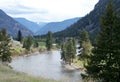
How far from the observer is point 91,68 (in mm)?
39562

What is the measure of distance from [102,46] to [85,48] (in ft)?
283

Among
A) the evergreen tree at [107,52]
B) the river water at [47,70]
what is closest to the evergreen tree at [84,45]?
the river water at [47,70]

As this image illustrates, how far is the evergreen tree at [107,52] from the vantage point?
1497 inches

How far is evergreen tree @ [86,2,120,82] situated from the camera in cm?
3803

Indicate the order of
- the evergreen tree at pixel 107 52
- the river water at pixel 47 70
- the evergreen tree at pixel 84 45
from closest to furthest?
the evergreen tree at pixel 107 52 < the river water at pixel 47 70 < the evergreen tree at pixel 84 45

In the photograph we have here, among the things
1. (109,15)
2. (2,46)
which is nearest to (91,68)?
(109,15)

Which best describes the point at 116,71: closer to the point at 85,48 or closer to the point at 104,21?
the point at 104,21

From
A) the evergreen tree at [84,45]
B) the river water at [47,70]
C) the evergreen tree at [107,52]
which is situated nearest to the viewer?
the evergreen tree at [107,52]

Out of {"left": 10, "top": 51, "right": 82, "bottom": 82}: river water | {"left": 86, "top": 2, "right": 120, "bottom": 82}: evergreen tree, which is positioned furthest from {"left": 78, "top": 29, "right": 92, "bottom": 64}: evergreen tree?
{"left": 86, "top": 2, "right": 120, "bottom": 82}: evergreen tree

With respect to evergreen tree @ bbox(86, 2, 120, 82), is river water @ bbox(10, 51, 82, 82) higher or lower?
lower

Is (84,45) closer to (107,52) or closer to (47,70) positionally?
(47,70)

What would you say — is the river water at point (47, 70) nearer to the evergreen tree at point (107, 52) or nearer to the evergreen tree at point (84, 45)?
the evergreen tree at point (84, 45)

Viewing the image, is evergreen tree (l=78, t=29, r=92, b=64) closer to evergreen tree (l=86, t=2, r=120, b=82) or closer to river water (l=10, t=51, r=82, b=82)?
river water (l=10, t=51, r=82, b=82)

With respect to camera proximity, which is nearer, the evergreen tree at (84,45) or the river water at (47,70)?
the river water at (47,70)
